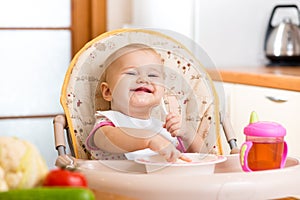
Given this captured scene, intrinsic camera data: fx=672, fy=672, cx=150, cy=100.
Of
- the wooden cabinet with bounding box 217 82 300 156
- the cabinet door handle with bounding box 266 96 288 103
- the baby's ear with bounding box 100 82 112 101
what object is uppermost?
the baby's ear with bounding box 100 82 112 101

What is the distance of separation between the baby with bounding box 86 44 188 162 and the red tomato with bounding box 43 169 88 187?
0.57 meters

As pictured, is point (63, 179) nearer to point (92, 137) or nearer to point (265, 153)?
point (265, 153)

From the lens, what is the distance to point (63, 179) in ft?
2.69

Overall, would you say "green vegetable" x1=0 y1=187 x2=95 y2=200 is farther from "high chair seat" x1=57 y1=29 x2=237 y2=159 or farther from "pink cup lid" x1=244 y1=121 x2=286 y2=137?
"high chair seat" x1=57 y1=29 x2=237 y2=159

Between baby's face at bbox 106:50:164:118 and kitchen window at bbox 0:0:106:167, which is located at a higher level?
baby's face at bbox 106:50:164:118

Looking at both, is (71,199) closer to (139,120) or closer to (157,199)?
(157,199)

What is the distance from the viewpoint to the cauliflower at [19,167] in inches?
32.7

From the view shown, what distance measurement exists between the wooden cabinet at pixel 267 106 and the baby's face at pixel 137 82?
938mm

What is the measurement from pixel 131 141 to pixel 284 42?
5.70 feet

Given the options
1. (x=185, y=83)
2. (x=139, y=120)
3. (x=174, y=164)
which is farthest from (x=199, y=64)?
(x=174, y=164)

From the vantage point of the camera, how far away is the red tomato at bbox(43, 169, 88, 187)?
82 centimetres

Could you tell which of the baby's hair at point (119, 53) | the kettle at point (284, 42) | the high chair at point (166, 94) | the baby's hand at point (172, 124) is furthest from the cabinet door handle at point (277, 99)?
the baby's hand at point (172, 124)

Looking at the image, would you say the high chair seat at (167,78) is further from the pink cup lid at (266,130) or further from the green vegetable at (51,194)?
the green vegetable at (51,194)

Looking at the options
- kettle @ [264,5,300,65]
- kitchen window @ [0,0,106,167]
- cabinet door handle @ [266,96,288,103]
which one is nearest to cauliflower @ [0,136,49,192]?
cabinet door handle @ [266,96,288,103]
